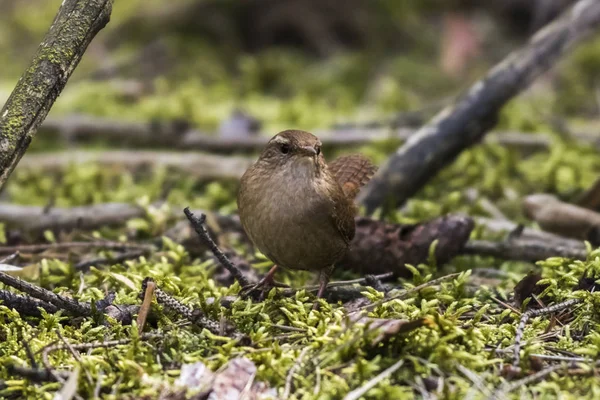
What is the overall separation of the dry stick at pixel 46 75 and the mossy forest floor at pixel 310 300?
0.72m

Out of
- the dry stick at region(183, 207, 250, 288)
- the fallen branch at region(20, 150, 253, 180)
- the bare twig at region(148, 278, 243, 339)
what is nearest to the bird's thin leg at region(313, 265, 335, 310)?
the dry stick at region(183, 207, 250, 288)

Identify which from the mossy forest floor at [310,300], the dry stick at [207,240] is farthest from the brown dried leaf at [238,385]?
the dry stick at [207,240]

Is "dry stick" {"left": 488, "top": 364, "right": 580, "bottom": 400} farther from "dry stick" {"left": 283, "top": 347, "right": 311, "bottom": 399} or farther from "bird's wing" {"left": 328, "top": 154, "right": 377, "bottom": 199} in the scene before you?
"bird's wing" {"left": 328, "top": 154, "right": 377, "bottom": 199}

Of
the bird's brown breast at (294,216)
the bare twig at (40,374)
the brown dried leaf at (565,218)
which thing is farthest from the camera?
the brown dried leaf at (565,218)

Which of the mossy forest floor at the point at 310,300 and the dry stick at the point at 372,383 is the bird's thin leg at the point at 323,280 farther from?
the dry stick at the point at 372,383

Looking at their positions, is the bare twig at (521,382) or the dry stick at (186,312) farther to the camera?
the dry stick at (186,312)

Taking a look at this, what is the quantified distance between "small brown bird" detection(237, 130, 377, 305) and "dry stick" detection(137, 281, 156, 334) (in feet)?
2.06

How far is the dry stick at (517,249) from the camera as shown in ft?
12.6

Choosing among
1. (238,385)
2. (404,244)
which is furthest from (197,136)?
(238,385)

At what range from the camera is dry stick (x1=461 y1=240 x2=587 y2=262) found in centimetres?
385

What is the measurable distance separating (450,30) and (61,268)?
6.76 metres

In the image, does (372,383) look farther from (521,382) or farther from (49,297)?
(49,297)

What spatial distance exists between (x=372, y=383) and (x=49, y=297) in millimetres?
1422

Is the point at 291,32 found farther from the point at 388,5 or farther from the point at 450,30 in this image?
the point at 450,30
